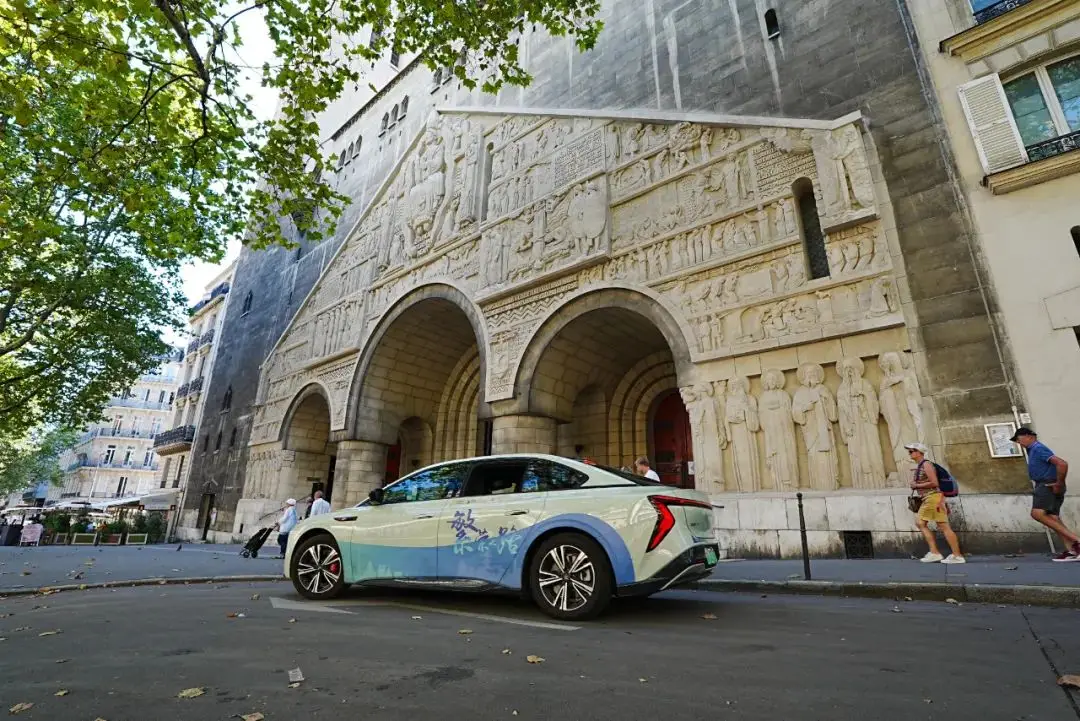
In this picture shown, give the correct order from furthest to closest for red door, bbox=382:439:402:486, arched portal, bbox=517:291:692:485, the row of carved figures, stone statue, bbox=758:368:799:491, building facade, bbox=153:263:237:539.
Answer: building facade, bbox=153:263:237:539 < red door, bbox=382:439:402:486 < arched portal, bbox=517:291:692:485 < stone statue, bbox=758:368:799:491 < the row of carved figures

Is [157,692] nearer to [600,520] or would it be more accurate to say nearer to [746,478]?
[600,520]

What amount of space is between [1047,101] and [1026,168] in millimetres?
1425

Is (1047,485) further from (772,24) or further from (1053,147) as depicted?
(772,24)

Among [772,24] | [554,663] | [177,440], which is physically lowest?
[554,663]

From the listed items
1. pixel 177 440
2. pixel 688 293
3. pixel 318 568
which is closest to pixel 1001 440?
pixel 688 293

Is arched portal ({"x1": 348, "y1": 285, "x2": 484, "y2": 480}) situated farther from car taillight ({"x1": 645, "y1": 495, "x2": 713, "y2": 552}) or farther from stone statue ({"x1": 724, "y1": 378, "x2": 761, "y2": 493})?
car taillight ({"x1": 645, "y1": 495, "x2": 713, "y2": 552})

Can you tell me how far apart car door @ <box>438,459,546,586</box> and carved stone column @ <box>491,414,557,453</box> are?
22.7 ft

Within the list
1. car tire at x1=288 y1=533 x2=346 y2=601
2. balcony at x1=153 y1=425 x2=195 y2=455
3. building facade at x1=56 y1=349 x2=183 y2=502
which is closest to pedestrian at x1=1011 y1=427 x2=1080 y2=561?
car tire at x1=288 y1=533 x2=346 y2=601

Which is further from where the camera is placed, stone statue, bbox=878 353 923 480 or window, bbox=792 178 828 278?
window, bbox=792 178 828 278

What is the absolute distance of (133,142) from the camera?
433 inches

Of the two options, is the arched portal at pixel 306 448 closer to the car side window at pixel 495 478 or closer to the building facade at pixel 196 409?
the building facade at pixel 196 409

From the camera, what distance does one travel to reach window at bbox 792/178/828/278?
A: 8.98 m

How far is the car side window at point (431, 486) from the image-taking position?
513 cm

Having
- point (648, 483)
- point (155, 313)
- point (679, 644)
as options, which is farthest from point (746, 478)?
point (155, 313)
